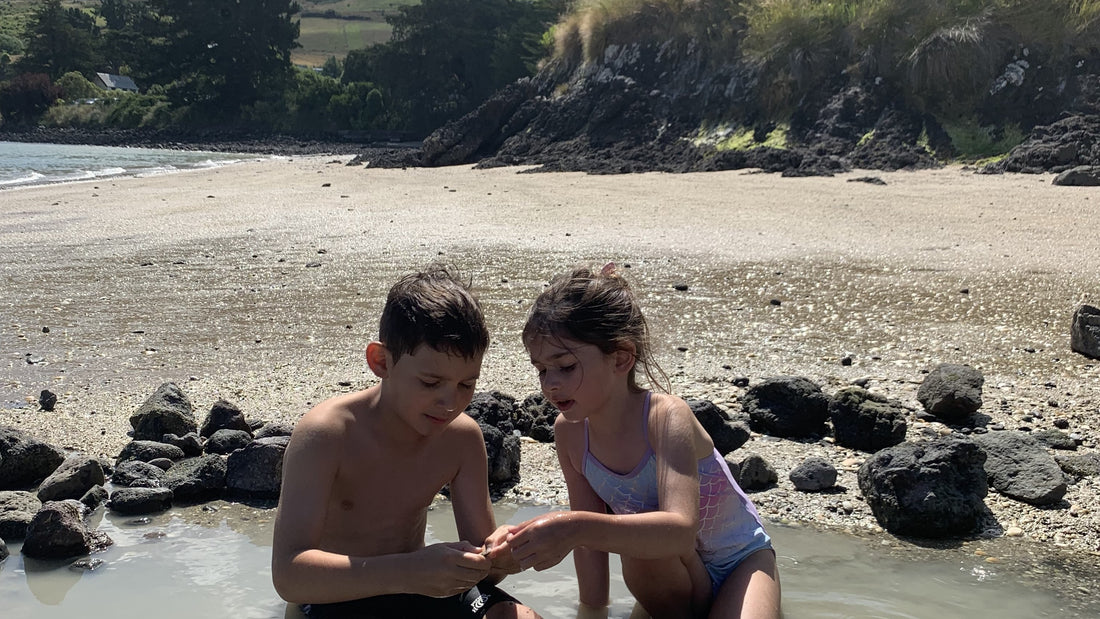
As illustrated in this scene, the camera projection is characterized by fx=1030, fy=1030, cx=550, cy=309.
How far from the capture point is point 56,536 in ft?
11.0

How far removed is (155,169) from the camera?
25.8m

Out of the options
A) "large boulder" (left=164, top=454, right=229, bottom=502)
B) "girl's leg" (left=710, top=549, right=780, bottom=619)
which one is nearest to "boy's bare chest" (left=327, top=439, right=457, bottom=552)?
"girl's leg" (left=710, top=549, right=780, bottom=619)

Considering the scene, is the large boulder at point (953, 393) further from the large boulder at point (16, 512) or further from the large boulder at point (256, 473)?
the large boulder at point (16, 512)

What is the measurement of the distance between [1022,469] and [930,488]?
55 cm

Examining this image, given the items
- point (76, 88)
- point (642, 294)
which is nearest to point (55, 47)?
point (76, 88)

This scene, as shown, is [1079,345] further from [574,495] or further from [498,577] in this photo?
[498,577]

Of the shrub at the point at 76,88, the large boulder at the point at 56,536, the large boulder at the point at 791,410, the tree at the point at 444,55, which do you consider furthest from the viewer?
the shrub at the point at 76,88

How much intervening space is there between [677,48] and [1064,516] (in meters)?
19.9

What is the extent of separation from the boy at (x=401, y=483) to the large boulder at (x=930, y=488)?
1.50 metres

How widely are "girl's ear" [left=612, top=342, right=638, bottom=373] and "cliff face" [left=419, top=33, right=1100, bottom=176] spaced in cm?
1219

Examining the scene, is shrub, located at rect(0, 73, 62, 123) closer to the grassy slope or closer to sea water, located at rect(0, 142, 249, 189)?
sea water, located at rect(0, 142, 249, 189)

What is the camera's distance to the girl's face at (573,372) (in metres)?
2.79

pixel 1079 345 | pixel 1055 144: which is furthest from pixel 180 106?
pixel 1079 345

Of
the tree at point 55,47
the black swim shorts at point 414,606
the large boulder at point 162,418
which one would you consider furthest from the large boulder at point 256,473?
the tree at point 55,47
